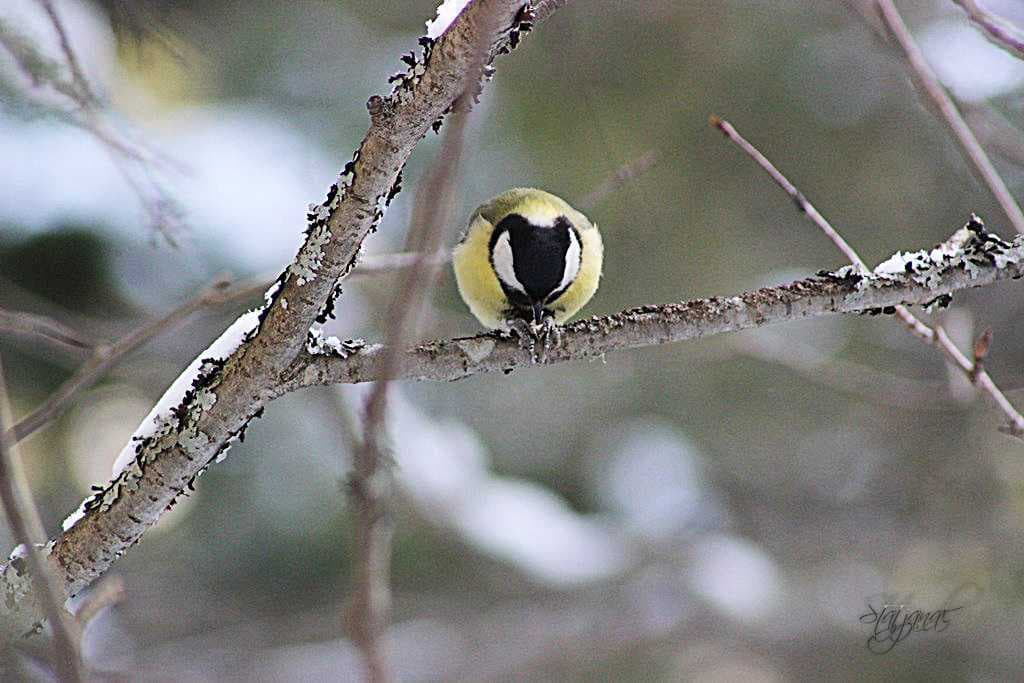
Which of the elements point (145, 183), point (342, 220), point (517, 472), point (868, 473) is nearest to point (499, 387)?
point (517, 472)

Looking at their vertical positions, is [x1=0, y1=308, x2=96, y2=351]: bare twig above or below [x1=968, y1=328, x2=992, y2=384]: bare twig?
above

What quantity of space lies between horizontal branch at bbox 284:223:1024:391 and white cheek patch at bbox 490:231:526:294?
1.36 feet

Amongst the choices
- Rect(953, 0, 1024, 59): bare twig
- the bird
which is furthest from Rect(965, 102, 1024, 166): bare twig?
the bird

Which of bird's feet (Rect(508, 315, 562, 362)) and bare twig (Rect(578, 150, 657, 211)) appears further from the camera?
bare twig (Rect(578, 150, 657, 211))

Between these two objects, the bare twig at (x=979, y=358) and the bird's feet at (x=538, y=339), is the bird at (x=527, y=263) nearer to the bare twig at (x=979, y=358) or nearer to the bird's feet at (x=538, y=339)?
the bird's feet at (x=538, y=339)

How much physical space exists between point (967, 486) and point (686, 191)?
4.96 ft

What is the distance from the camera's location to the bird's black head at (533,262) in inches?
61.4

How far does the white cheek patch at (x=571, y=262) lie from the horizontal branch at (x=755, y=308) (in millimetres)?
414

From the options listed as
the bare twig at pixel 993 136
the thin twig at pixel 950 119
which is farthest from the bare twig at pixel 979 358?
the bare twig at pixel 993 136

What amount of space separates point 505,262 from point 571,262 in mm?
106

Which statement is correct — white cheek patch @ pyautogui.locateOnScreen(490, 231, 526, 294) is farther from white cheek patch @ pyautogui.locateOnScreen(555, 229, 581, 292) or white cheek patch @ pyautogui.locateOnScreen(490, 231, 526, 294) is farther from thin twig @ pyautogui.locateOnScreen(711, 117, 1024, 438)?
thin twig @ pyautogui.locateOnScreen(711, 117, 1024, 438)

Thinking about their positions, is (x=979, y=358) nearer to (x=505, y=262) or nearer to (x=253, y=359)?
(x=505, y=262)

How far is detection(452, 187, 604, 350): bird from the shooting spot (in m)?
1.57

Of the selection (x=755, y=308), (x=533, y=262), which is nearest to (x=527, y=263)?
(x=533, y=262)
